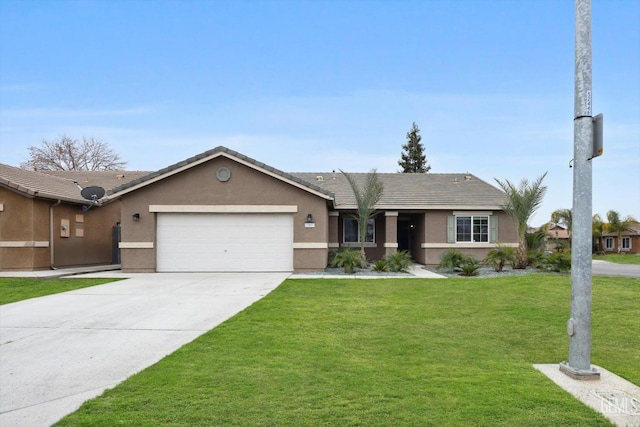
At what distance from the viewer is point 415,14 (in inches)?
579

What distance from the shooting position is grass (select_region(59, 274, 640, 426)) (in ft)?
13.0

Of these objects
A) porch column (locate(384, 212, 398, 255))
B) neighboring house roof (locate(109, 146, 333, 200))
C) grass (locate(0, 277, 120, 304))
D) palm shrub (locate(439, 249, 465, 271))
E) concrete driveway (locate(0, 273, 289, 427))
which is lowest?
grass (locate(0, 277, 120, 304))

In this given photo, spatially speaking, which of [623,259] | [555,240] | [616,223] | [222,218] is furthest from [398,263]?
[616,223]

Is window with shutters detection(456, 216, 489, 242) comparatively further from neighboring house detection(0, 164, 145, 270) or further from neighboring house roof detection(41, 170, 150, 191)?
neighboring house roof detection(41, 170, 150, 191)

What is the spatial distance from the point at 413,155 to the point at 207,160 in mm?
43172

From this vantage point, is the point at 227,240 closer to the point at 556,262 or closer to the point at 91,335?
the point at 91,335

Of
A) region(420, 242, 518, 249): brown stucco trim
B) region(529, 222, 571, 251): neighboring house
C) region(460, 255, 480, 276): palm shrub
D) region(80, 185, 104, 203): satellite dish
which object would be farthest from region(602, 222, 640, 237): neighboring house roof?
region(80, 185, 104, 203): satellite dish

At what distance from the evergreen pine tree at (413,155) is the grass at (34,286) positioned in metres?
46.4

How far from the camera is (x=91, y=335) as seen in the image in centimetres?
734

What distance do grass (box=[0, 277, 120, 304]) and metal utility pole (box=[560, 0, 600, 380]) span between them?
11857 mm

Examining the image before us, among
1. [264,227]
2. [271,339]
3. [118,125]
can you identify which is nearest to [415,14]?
[264,227]

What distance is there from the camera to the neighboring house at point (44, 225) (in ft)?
57.0

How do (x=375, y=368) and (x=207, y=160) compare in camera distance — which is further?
(x=207, y=160)

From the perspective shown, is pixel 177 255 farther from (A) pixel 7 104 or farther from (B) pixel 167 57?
(A) pixel 7 104
